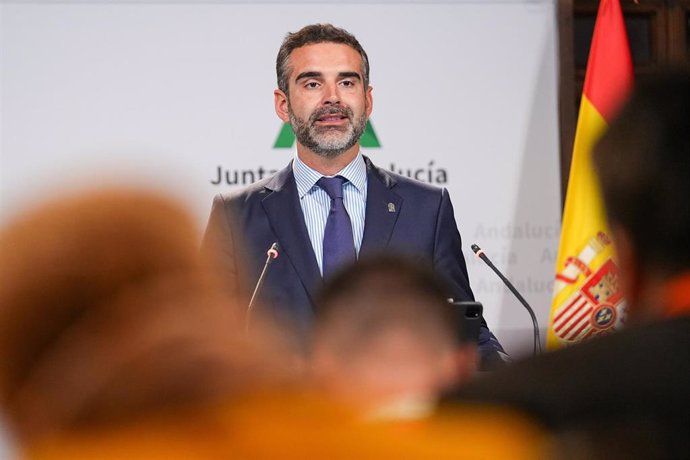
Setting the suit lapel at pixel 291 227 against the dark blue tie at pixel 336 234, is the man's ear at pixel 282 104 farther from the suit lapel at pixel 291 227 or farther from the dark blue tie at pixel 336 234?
the dark blue tie at pixel 336 234

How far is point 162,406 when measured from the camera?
0.87 m

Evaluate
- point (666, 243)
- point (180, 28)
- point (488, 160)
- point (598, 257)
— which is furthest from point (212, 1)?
point (666, 243)

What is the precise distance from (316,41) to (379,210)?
802 millimetres

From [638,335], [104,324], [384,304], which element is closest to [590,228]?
[384,304]

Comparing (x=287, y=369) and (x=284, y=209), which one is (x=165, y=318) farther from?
(x=284, y=209)

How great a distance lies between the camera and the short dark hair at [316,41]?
15.7ft

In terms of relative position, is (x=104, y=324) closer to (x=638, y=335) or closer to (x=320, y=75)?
(x=638, y=335)

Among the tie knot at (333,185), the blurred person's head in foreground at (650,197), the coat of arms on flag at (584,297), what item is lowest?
the coat of arms on flag at (584,297)

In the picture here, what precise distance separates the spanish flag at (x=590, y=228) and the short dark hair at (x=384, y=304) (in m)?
3.36

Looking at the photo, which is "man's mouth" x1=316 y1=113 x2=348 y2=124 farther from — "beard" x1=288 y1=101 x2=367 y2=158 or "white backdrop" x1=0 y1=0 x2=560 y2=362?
"white backdrop" x1=0 y1=0 x2=560 y2=362

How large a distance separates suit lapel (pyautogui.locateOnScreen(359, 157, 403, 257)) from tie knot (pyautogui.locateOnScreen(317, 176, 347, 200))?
11 centimetres

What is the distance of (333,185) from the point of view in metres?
4.56

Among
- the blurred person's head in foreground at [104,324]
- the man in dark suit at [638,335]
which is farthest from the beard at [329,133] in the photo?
the blurred person's head in foreground at [104,324]

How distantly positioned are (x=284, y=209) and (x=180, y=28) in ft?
6.43
